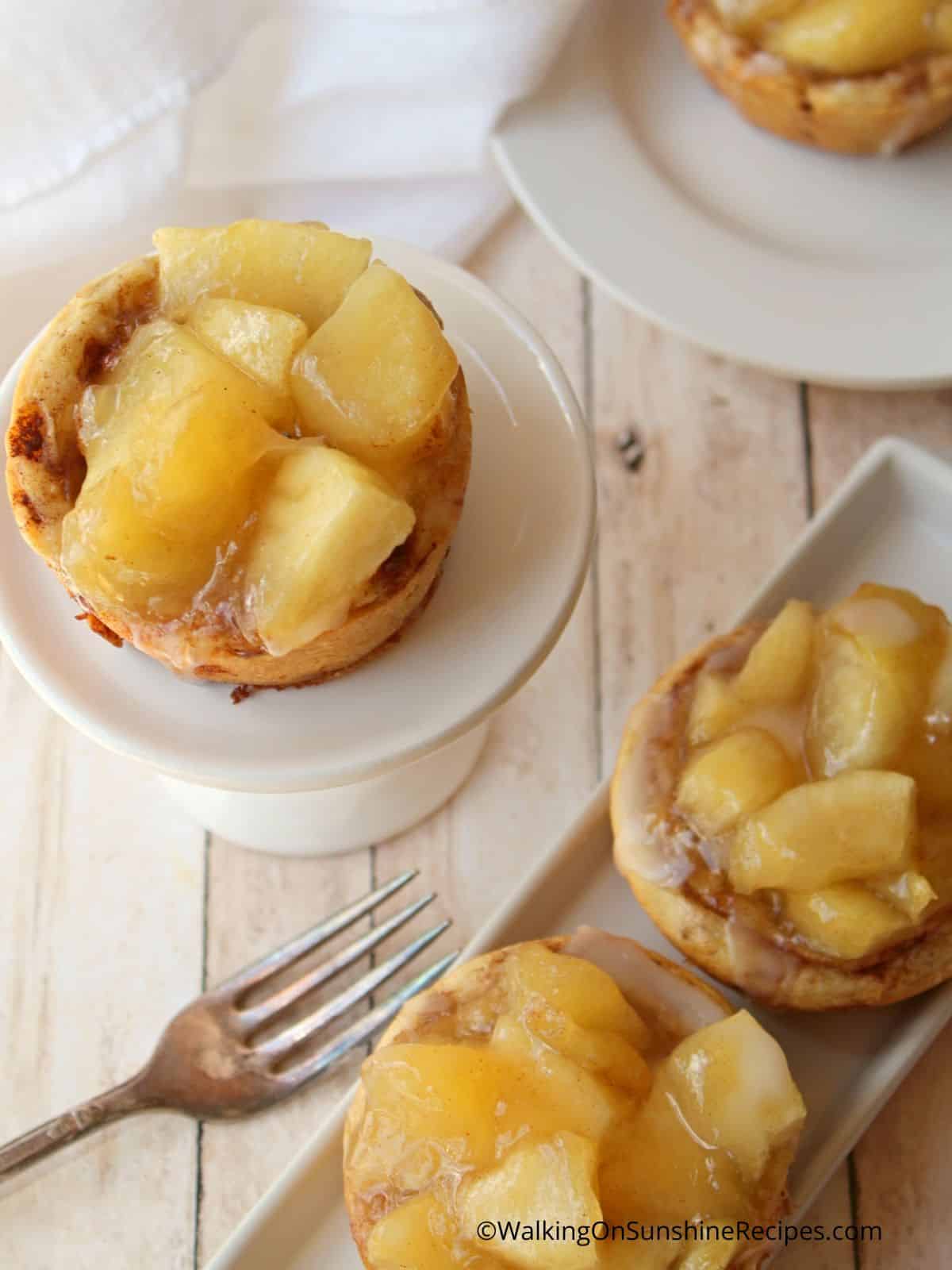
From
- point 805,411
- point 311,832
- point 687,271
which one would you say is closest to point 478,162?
point 687,271

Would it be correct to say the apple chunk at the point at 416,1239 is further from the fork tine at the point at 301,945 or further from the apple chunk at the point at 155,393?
the apple chunk at the point at 155,393

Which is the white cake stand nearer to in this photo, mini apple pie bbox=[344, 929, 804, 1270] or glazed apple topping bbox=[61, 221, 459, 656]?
glazed apple topping bbox=[61, 221, 459, 656]

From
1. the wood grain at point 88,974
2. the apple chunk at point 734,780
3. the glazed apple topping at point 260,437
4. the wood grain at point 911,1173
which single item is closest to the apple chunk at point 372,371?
the glazed apple topping at point 260,437

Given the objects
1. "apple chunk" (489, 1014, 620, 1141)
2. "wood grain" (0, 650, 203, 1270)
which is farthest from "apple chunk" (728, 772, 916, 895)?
"wood grain" (0, 650, 203, 1270)

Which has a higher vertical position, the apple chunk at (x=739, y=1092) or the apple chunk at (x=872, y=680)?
the apple chunk at (x=872, y=680)

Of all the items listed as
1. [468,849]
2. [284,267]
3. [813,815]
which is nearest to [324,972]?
[468,849]

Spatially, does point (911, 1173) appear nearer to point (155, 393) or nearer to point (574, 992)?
point (574, 992)
